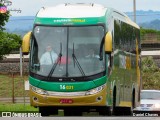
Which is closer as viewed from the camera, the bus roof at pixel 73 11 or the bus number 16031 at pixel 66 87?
the bus number 16031 at pixel 66 87

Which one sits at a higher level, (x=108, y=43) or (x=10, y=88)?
(x=108, y=43)

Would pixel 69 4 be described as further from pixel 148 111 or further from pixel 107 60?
pixel 148 111

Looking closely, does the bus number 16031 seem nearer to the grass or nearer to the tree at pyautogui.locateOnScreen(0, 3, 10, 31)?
the tree at pyautogui.locateOnScreen(0, 3, 10, 31)

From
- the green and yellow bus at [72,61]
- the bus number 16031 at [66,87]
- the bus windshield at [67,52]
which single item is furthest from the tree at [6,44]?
the bus number 16031 at [66,87]

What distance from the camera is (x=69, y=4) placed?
80.8ft

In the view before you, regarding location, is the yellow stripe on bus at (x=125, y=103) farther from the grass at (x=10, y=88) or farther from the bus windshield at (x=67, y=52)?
the grass at (x=10, y=88)

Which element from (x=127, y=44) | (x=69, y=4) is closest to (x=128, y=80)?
(x=127, y=44)

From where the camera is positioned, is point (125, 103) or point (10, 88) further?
point (10, 88)

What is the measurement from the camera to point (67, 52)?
22641 mm

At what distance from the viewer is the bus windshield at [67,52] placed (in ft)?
74.2

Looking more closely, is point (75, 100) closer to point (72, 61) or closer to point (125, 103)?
point (72, 61)

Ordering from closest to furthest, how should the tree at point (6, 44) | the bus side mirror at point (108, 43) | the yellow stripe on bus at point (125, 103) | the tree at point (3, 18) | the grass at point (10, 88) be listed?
the bus side mirror at point (108, 43) → the yellow stripe on bus at point (125, 103) → the tree at point (6, 44) → the tree at point (3, 18) → the grass at point (10, 88)

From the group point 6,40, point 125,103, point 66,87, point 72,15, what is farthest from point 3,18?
point 66,87

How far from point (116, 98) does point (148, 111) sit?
5.65m
